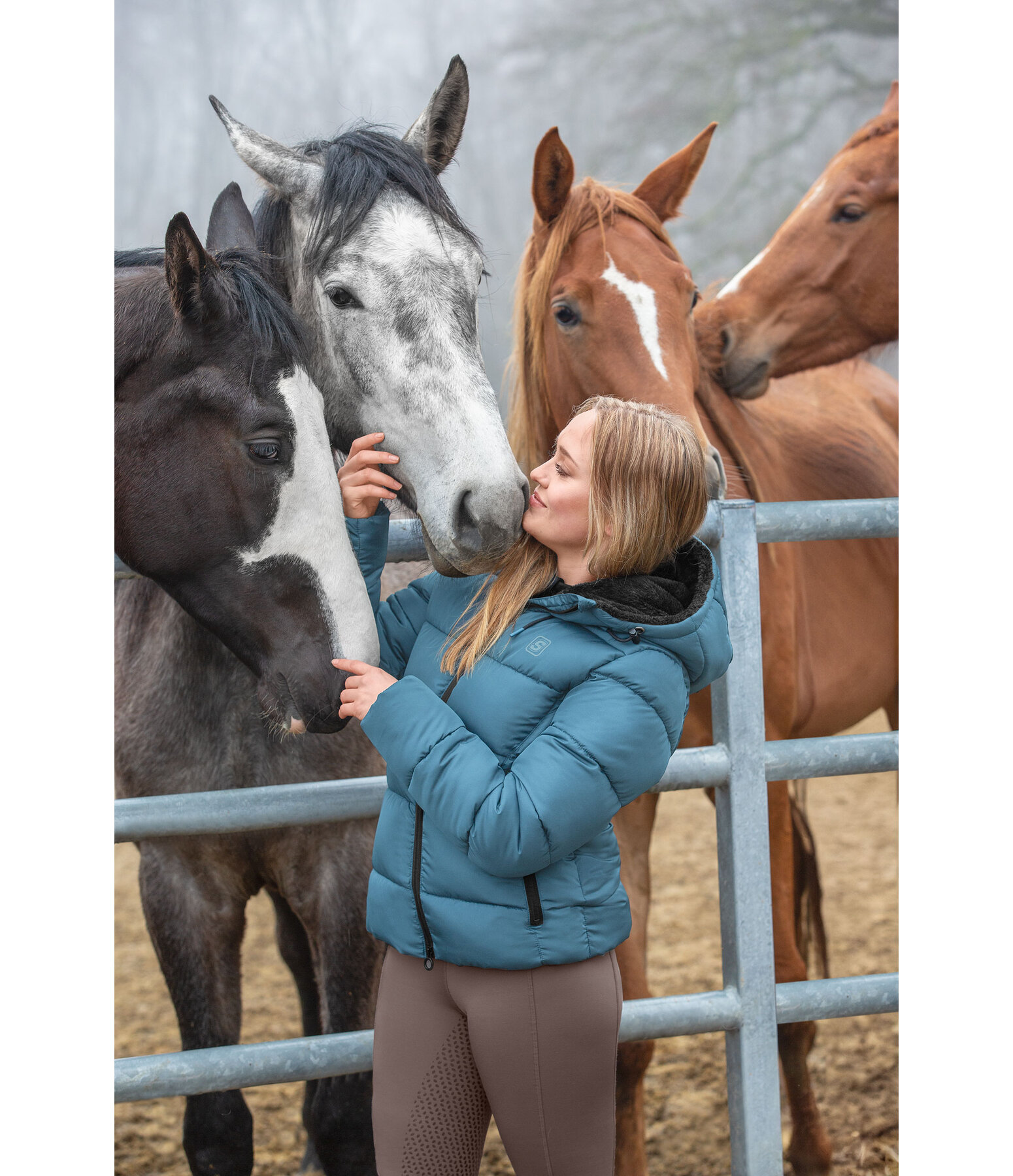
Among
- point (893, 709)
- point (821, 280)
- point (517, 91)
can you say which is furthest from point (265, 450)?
point (517, 91)

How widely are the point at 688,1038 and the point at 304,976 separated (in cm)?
111

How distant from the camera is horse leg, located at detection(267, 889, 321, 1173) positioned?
189 centimetres

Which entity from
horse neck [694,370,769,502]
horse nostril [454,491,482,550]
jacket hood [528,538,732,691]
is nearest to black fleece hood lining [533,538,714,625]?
jacket hood [528,538,732,691]

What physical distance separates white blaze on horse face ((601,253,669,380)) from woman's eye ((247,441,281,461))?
88 cm

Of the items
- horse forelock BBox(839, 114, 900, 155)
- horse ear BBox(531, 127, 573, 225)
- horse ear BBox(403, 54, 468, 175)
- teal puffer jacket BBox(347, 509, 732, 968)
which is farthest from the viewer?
horse forelock BBox(839, 114, 900, 155)

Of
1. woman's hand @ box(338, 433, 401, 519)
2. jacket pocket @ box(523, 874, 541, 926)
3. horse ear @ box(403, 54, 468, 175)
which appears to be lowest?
jacket pocket @ box(523, 874, 541, 926)

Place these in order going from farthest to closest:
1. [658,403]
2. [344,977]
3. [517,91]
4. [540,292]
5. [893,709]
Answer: [517,91] < [893,709] < [540,292] < [658,403] < [344,977]

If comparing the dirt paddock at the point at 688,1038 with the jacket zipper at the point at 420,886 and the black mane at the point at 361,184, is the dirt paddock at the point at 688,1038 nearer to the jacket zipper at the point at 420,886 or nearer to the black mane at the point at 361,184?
the jacket zipper at the point at 420,886

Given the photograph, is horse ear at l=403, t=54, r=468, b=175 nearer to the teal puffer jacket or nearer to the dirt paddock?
the teal puffer jacket

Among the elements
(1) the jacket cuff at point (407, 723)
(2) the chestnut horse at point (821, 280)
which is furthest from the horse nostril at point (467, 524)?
(2) the chestnut horse at point (821, 280)

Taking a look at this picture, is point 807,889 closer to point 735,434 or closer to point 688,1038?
point 688,1038

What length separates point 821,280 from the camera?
2.43 meters
